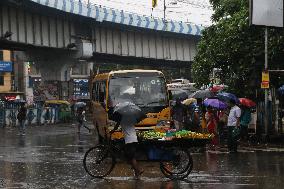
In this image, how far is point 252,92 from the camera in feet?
96.1

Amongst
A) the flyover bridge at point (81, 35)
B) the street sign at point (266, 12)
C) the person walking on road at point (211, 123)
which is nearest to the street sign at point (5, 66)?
the flyover bridge at point (81, 35)

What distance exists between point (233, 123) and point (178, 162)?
6.88 m

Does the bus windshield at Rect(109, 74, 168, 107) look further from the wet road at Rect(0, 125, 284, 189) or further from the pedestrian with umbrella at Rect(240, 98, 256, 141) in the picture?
the pedestrian with umbrella at Rect(240, 98, 256, 141)

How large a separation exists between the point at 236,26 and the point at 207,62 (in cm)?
397

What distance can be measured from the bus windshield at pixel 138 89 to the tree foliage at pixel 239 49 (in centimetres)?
906

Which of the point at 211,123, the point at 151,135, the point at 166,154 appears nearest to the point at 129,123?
the point at 151,135

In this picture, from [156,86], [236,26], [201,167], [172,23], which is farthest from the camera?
[172,23]

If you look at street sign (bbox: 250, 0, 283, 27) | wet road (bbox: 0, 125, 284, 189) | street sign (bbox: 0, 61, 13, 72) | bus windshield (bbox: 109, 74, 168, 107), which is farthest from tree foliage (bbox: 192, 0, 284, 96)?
street sign (bbox: 0, 61, 13, 72)

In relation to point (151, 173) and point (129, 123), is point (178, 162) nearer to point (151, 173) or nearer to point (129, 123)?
point (151, 173)

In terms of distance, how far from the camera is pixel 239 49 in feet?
95.8

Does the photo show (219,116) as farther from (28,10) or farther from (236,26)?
(28,10)

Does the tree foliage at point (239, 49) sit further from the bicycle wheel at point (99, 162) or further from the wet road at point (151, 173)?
the bicycle wheel at point (99, 162)

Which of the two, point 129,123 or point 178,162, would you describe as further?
point 178,162

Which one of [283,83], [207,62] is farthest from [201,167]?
[207,62]
